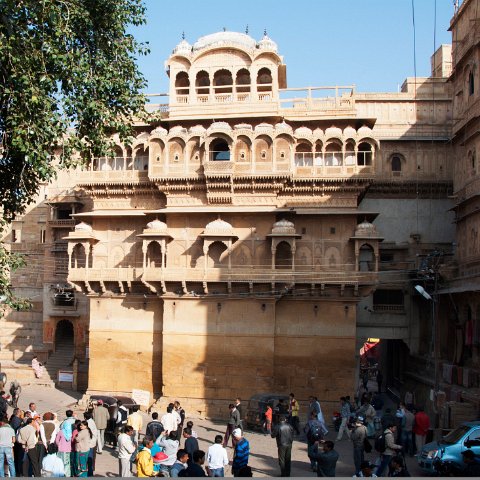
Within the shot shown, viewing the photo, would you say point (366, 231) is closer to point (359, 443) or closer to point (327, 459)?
point (359, 443)

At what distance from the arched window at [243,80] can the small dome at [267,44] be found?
135 cm

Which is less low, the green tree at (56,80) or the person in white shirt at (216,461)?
the green tree at (56,80)

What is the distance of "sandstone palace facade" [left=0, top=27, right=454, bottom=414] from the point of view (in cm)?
2777

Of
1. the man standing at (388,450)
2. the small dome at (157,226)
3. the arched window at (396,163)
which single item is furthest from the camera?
the arched window at (396,163)

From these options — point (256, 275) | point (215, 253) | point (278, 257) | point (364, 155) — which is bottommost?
point (256, 275)

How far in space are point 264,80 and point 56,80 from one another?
61.6 feet

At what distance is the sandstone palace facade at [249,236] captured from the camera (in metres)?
27.8

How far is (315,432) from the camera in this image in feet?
56.6

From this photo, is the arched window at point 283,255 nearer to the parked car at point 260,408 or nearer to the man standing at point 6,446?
the parked car at point 260,408

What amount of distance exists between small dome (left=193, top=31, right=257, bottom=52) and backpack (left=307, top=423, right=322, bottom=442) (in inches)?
753

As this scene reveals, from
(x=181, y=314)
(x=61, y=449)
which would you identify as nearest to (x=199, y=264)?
(x=181, y=314)

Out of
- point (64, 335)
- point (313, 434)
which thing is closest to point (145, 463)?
point (313, 434)

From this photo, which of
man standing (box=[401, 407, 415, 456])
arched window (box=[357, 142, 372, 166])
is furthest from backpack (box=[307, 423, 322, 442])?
arched window (box=[357, 142, 372, 166])

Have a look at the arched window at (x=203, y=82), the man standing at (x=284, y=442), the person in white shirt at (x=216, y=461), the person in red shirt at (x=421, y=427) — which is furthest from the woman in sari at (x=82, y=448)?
the arched window at (x=203, y=82)
